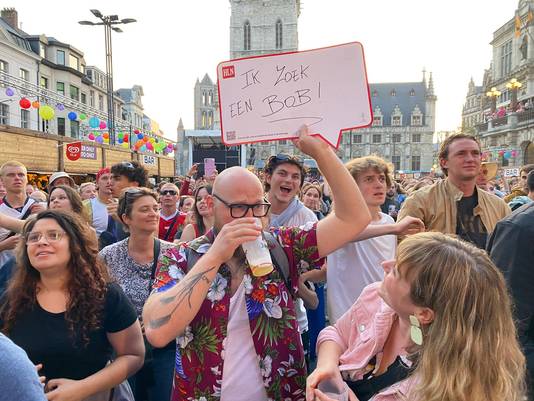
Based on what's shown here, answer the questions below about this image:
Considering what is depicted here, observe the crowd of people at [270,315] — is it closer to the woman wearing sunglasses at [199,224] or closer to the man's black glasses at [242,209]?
the man's black glasses at [242,209]

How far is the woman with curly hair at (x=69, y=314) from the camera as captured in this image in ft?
6.03

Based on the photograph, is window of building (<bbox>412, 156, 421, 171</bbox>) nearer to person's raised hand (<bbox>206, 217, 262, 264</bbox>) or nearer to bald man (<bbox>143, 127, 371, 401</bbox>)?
bald man (<bbox>143, 127, 371, 401</bbox>)

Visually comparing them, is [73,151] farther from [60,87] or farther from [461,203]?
[60,87]

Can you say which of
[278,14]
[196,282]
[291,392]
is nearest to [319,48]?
[196,282]

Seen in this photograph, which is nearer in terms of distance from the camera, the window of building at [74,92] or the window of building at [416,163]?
the window of building at [74,92]

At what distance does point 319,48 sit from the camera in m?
1.87

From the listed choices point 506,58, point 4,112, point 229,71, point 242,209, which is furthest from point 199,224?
point 506,58

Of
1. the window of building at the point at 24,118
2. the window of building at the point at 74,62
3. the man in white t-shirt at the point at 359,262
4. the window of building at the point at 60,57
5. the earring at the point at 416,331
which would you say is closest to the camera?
the earring at the point at 416,331

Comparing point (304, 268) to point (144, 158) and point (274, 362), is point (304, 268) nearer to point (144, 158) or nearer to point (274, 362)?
point (274, 362)

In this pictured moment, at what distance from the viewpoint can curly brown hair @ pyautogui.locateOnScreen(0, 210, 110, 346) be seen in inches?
74.6

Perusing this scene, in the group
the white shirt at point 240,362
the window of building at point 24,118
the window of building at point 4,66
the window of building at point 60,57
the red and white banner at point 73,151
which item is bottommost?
the white shirt at point 240,362

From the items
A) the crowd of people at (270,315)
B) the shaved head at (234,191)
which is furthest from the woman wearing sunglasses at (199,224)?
the shaved head at (234,191)

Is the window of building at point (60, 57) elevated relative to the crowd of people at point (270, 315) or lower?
elevated

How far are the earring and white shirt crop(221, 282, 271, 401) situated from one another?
2.08 ft
